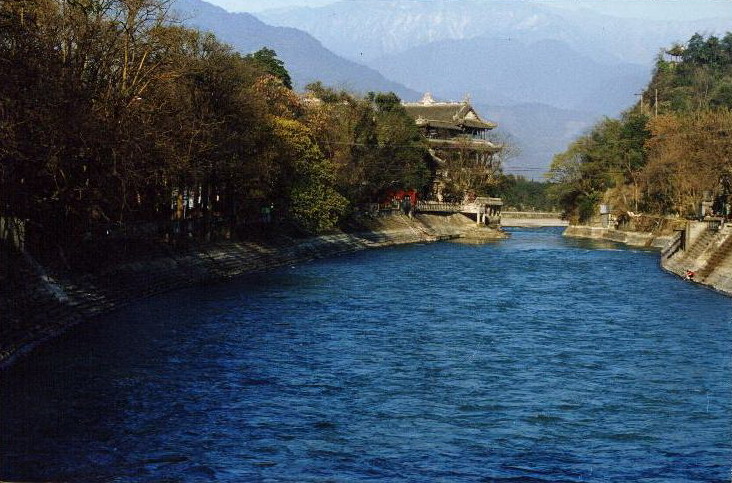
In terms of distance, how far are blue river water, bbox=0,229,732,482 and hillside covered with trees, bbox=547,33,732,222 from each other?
145 ft

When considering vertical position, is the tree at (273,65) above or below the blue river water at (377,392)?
above

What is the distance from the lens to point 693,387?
31.6 metres

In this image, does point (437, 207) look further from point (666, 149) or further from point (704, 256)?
point (704, 256)

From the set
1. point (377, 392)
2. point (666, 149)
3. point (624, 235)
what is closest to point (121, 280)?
point (377, 392)

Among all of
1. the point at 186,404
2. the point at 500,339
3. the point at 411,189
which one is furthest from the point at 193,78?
the point at 411,189

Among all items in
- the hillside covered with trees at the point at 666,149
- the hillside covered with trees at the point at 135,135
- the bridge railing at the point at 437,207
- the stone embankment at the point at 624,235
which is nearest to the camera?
the hillside covered with trees at the point at 135,135

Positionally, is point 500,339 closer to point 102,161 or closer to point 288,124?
point 102,161

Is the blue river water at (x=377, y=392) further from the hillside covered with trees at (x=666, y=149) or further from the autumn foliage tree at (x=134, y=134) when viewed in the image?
the hillside covered with trees at (x=666, y=149)

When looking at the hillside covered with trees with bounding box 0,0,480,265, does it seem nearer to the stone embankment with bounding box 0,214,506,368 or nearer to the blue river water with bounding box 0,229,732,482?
the stone embankment with bounding box 0,214,506,368

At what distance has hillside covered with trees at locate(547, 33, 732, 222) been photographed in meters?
95.3

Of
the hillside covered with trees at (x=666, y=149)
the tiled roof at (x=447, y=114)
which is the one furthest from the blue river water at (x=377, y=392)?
the tiled roof at (x=447, y=114)

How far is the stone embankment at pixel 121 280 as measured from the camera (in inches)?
1422

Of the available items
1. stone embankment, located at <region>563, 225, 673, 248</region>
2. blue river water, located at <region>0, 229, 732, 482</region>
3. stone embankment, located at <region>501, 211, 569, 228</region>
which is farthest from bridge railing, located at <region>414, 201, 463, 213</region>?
blue river water, located at <region>0, 229, 732, 482</region>

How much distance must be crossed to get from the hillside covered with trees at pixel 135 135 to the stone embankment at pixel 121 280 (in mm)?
1852
